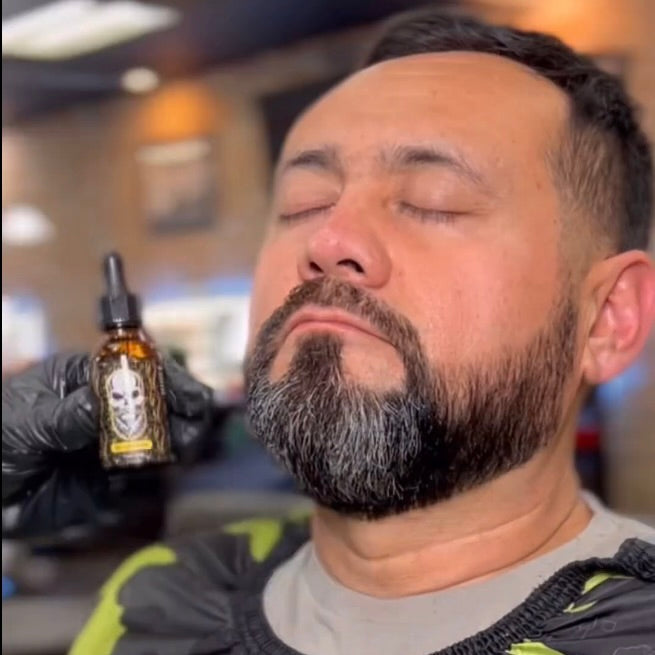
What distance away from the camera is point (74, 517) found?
119 centimetres

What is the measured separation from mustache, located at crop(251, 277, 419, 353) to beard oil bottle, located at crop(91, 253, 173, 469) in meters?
0.14

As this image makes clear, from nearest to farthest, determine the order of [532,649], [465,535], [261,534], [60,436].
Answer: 1. [532,649]
2. [465,535]
3. [60,436]
4. [261,534]

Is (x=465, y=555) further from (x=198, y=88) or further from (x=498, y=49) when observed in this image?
(x=198, y=88)

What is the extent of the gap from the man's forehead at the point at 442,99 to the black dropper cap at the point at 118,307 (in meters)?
0.22

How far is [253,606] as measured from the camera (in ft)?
3.39

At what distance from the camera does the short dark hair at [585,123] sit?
3.33ft

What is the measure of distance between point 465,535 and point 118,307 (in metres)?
0.37

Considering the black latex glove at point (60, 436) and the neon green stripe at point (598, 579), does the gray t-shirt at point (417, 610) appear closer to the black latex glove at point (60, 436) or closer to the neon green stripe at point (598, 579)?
the neon green stripe at point (598, 579)

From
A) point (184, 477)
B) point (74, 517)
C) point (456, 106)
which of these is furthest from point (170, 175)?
point (456, 106)

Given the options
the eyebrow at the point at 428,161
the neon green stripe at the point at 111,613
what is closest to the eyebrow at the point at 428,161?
the eyebrow at the point at 428,161

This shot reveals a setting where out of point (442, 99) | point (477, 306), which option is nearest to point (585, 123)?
point (442, 99)

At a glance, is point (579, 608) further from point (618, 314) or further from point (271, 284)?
point (271, 284)

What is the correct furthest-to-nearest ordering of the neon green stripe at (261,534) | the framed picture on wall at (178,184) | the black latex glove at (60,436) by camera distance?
1. the framed picture on wall at (178,184)
2. the neon green stripe at (261,534)
3. the black latex glove at (60,436)

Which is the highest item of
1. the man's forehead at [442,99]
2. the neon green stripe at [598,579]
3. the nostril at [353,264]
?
the man's forehead at [442,99]
